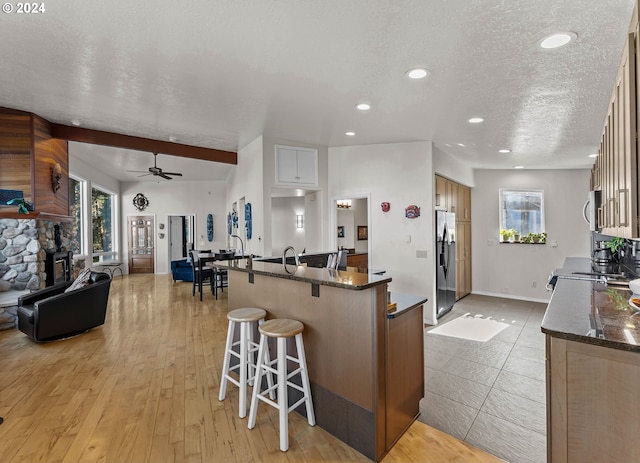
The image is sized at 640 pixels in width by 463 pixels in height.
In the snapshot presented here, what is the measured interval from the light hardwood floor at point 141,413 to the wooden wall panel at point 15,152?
1.99m

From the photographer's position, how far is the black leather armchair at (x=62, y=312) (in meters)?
3.90

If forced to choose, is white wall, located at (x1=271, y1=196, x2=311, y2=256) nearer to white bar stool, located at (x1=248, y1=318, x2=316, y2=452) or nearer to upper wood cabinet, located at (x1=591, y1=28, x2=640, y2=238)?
white bar stool, located at (x1=248, y1=318, x2=316, y2=452)

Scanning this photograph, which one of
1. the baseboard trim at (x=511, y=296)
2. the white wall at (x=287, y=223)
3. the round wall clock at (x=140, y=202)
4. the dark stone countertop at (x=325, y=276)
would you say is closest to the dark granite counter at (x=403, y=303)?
the dark stone countertop at (x=325, y=276)

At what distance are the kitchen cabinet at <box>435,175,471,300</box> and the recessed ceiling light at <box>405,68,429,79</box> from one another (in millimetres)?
2815

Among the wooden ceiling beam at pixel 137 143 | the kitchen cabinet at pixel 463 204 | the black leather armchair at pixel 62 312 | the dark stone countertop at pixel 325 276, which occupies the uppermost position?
the wooden ceiling beam at pixel 137 143

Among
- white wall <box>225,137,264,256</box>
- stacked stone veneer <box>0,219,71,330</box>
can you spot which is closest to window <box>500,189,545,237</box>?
white wall <box>225,137,264,256</box>

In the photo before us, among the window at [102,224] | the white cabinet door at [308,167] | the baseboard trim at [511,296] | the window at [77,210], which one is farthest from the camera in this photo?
the window at [102,224]

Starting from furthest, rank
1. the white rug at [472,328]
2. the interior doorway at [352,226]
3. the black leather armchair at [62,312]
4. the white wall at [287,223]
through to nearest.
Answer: the white wall at [287,223] → the interior doorway at [352,226] → the white rug at [472,328] → the black leather armchair at [62,312]

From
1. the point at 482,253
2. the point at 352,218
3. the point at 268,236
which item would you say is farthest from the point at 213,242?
the point at 482,253

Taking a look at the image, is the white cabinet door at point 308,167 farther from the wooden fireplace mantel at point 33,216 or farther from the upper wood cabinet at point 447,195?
the wooden fireplace mantel at point 33,216

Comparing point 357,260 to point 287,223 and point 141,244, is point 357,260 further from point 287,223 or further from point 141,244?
point 141,244

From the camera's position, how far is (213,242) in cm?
1067

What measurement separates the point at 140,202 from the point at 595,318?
11176 millimetres

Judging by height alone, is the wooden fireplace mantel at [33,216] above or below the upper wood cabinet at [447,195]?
below
